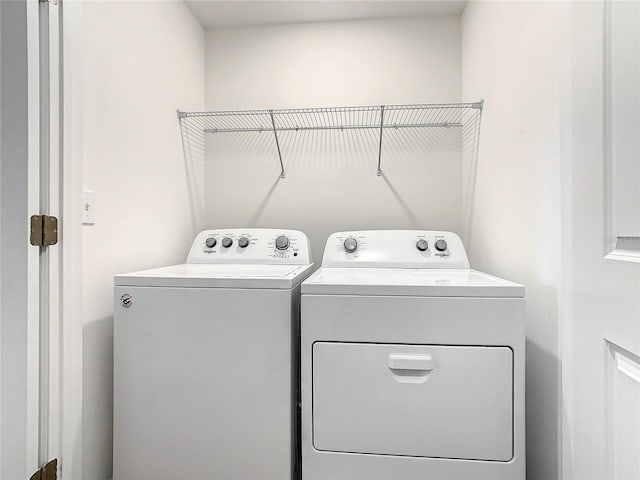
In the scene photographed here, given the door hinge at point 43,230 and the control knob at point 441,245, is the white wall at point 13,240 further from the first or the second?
the control knob at point 441,245

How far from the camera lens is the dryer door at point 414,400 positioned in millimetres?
1007

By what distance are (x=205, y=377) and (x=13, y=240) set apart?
2.31 ft

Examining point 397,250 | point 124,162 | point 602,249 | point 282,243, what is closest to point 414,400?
point 602,249

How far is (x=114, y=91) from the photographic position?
4.34ft

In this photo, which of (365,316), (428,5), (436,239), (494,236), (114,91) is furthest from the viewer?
(428,5)

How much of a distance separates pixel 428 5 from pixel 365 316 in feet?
5.90

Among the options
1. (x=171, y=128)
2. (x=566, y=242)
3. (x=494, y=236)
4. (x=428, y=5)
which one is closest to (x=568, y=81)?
(x=566, y=242)

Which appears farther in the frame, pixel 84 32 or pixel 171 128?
pixel 171 128

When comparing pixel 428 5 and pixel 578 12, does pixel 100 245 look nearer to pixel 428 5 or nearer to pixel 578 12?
pixel 578 12

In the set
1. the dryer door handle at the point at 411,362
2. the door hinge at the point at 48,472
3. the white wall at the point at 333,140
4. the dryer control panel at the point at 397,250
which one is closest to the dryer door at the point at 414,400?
the dryer door handle at the point at 411,362

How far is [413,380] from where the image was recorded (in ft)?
3.40

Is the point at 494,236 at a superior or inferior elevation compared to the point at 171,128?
inferior

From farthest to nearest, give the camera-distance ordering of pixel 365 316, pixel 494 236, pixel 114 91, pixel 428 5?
pixel 428 5 → pixel 494 236 → pixel 114 91 → pixel 365 316

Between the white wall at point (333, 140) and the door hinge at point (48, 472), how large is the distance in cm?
134
